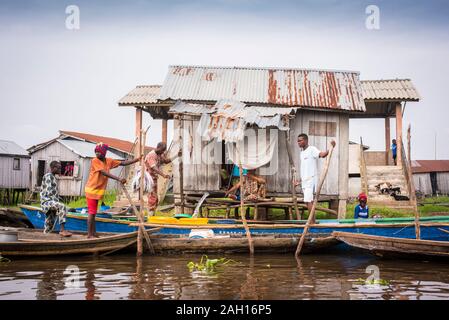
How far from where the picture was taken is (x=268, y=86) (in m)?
14.2

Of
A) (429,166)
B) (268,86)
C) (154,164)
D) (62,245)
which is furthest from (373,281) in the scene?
(429,166)

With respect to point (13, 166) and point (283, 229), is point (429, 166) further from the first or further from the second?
point (13, 166)

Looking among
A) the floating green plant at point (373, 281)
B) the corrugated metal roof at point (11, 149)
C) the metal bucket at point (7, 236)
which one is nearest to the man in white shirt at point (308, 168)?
the floating green plant at point (373, 281)

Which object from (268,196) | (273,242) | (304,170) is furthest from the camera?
(268,196)

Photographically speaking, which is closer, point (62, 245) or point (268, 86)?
point (62, 245)

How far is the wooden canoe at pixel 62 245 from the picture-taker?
9.03 m

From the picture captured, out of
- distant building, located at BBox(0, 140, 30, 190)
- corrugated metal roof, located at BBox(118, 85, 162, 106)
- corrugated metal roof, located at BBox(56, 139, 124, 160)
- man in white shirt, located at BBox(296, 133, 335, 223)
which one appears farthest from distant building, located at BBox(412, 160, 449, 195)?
distant building, located at BBox(0, 140, 30, 190)

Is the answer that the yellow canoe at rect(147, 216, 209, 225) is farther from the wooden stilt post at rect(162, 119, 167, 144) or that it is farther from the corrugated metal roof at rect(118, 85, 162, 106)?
the wooden stilt post at rect(162, 119, 167, 144)

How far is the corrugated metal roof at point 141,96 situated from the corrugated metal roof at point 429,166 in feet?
68.5

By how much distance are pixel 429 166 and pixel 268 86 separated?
23.1 m
